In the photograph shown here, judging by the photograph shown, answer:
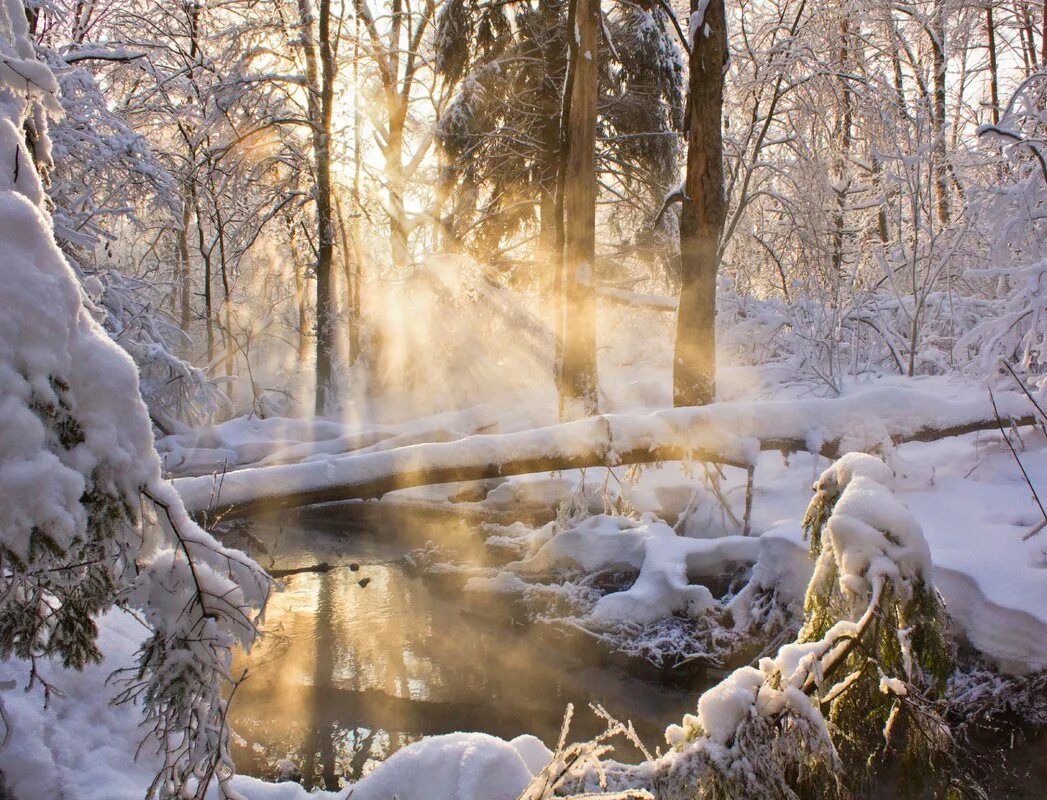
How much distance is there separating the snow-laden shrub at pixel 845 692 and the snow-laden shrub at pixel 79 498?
1.30 metres

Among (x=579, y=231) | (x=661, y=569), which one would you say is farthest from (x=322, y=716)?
(x=579, y=231)

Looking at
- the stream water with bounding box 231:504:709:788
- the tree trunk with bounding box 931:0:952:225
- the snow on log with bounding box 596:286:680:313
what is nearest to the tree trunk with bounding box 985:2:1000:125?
the tree trunk with bounding box 931:0:952:225

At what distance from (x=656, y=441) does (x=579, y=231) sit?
15.8 ft

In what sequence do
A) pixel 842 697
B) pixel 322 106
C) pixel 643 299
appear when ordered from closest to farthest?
pixel 842 697 < pixel 643 299 < pixel 322 106

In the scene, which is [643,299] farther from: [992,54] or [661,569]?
[992,54]

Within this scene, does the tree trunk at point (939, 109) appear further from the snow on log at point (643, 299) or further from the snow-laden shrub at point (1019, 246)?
the snow on log at point (643, 299)

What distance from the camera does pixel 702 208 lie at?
754 cm

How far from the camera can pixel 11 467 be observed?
1436 mm

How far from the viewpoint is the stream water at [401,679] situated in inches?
184

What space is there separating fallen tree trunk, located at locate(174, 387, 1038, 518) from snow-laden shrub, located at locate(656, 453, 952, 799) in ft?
11.9

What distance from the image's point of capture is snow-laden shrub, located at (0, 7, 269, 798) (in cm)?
148

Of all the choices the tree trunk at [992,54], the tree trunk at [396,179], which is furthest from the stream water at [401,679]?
the tree trunk at [992,54]

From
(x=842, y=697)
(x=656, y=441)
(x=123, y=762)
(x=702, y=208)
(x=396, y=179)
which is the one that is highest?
(x=396, y=179)

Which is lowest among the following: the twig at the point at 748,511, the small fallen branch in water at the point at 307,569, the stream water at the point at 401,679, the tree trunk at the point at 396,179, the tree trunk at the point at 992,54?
the small fallen branch in water at the point at 307,569
